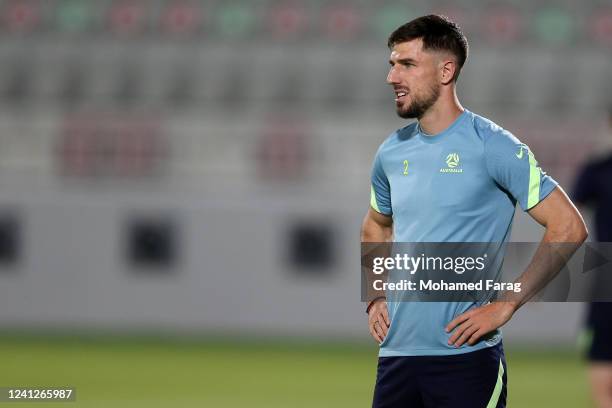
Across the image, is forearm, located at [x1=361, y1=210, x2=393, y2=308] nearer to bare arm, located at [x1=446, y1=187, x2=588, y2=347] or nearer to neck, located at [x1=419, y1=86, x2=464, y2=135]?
neck, located at [x1=419, y1=86, x2=464, y2=135]

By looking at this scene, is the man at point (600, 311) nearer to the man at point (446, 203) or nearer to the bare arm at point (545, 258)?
the man at point (446, 203)

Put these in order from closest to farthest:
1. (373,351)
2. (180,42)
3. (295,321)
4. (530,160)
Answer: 1. (530,160)
2. (373,351)
3. (295,321)
4. (180,42)

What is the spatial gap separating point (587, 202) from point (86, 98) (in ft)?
45.9

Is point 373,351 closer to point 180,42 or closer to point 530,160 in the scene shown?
point 180,42

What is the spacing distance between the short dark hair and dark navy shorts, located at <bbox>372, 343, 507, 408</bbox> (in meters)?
1.03

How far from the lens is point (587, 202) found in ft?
22.4

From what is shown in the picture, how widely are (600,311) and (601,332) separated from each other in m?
0.11

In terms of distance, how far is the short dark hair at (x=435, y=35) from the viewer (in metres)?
4.23

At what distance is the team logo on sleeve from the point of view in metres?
4.19

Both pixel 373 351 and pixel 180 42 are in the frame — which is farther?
pixel 180 42

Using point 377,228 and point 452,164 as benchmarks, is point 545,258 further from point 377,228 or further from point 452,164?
point 377,228

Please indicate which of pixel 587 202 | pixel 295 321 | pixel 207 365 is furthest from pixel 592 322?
pixel 295 321

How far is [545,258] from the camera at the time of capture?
4.02m

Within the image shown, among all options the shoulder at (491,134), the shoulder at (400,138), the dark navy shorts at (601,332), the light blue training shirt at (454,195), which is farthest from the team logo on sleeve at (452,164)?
the dark navy shorts at (601,332)
